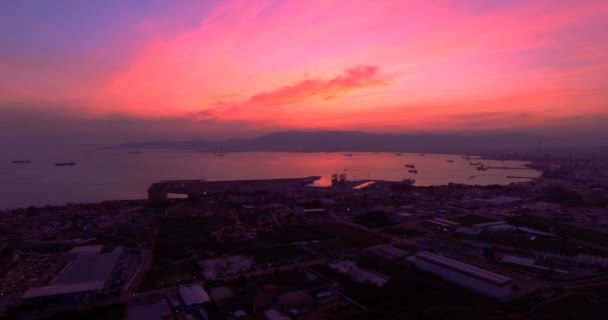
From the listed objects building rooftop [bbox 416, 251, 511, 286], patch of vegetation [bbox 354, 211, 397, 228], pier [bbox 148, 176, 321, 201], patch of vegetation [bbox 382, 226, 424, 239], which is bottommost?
pier [bbox 148, 176, 321, 201]

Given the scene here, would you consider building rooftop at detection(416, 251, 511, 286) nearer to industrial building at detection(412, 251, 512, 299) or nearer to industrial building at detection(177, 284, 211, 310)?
industrial building at detection(412, 251, 512, 299)

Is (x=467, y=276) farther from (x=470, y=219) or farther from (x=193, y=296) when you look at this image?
(x=470, y=219)

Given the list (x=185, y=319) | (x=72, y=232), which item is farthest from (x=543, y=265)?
A: (x=72, y=232)

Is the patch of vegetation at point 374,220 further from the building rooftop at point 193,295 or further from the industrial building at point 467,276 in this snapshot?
the building rooftop at point 193,295

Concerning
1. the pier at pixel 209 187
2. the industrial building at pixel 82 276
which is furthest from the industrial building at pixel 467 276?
the pier at pixel 209 187

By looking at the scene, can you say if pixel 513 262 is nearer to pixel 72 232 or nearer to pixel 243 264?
pixel 243 264

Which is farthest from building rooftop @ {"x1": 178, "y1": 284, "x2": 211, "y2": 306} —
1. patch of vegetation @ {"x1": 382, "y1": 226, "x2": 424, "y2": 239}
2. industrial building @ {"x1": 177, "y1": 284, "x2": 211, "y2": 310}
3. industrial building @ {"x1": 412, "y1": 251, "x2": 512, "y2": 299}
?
patch of vegetation @ {"x1": 382, "y1": 226, "x2": 424, "y2": 239}
